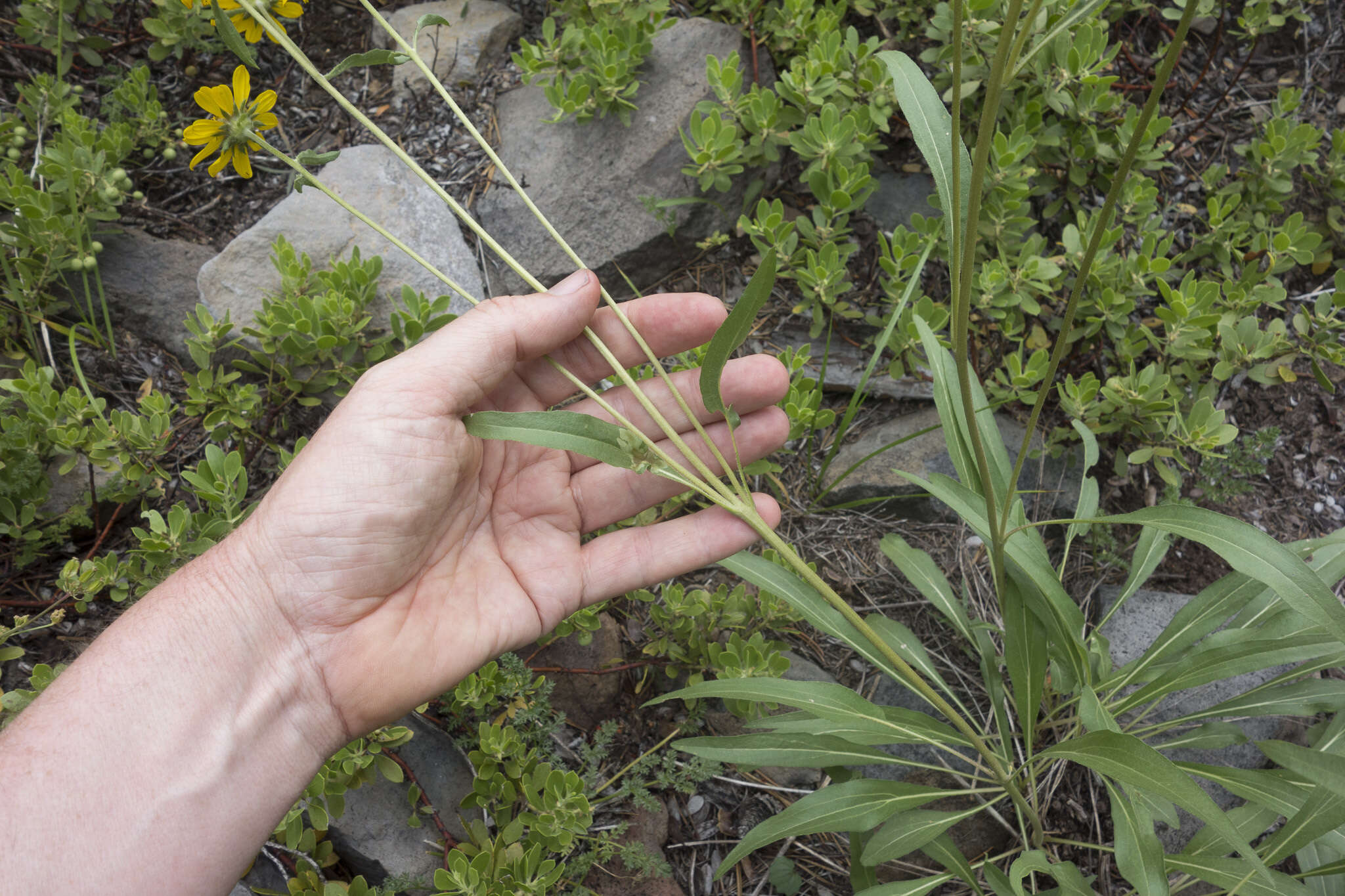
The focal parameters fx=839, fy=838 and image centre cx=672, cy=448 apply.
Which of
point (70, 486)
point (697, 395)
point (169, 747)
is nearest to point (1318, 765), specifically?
point (697, 395)

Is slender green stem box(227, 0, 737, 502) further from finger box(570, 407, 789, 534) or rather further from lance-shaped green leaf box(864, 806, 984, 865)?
lance-shaped green leaf box(864, 806, 984, 865)

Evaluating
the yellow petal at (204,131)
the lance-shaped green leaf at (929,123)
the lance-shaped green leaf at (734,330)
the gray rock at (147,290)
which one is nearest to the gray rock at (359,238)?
the gray rock at (147,290)

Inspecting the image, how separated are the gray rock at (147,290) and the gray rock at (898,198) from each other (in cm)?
221

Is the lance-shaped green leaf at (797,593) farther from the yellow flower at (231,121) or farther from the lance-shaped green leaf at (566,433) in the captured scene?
the yellow flower at (231,121)

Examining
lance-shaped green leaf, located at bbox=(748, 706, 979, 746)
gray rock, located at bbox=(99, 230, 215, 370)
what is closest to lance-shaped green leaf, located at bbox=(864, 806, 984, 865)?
lance-shaped green leaf, located at bbox=(748, 706, 979, 746)

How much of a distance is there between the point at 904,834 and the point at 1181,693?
40.8 inches

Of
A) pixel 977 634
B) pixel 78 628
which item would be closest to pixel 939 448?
pixel 977 634

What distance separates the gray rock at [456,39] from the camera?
3113 millimetres

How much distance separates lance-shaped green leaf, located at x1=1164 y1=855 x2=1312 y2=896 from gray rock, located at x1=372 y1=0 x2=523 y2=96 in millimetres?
3181

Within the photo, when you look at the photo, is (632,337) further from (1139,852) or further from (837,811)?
(1139,852)

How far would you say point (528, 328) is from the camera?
1.64 m

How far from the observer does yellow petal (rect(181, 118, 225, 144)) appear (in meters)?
1.51

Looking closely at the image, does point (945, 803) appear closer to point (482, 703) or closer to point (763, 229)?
point (482, 703)

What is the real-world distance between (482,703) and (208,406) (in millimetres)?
1234
